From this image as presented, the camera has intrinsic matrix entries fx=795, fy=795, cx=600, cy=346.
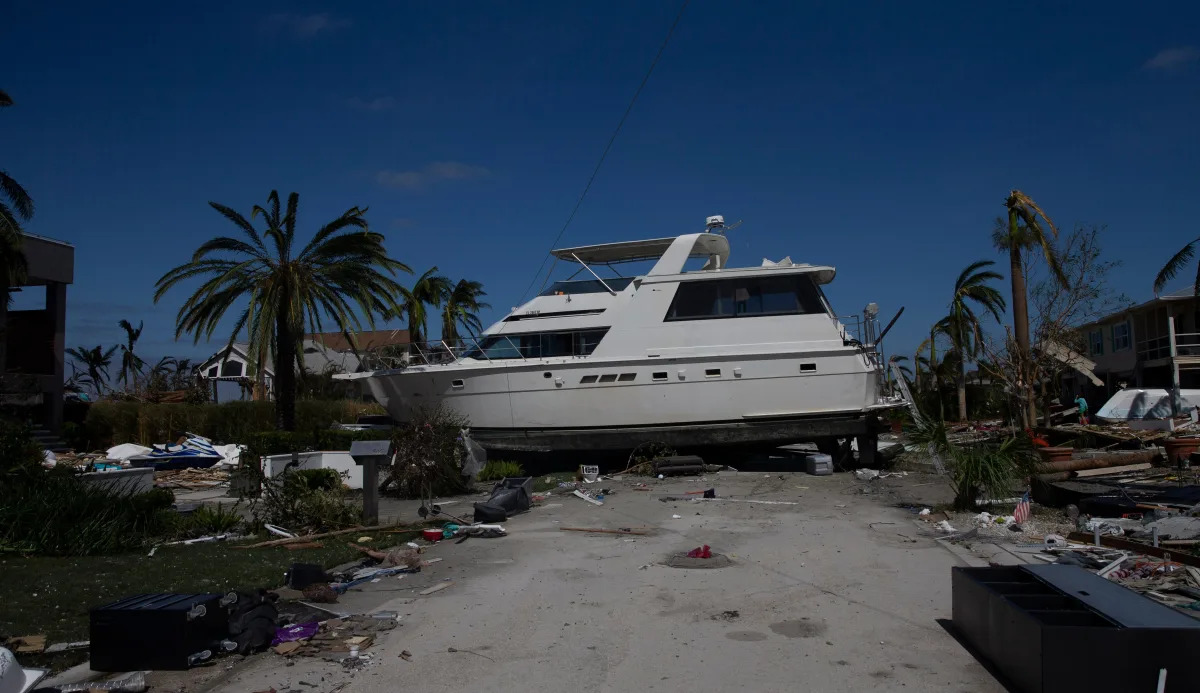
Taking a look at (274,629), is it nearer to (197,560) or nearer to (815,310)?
(197,560)

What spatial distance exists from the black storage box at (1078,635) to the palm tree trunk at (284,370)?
53.4 ft

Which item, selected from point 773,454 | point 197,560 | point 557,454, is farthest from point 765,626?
point 773,454

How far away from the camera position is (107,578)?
6.63 meters

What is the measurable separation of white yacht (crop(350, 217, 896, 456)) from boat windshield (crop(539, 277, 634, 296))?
342 millimetres

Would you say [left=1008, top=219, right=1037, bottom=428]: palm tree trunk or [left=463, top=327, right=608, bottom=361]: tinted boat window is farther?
[left=1008, top=219, right=1037, bottom=428]: palm tree trunk

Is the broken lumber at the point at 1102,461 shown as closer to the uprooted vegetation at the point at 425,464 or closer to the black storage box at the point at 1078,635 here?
the black storage box at the point at 1078,635

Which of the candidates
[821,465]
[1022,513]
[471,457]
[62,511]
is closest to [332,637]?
[62,511]

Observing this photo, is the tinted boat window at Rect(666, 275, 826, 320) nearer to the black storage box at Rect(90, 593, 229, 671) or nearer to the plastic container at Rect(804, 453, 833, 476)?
the plastic container at Rect(804, 453, 833, 476)

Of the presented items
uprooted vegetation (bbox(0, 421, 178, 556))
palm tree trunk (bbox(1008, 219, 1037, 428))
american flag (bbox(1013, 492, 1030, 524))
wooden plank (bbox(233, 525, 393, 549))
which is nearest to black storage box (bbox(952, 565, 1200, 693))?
american flag (bbox(1013, 492, 1030, 524))

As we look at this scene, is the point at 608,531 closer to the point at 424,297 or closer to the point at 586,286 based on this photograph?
the point at 586,286

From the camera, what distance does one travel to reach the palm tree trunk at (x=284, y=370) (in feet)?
59.3

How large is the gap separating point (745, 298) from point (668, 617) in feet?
34.6

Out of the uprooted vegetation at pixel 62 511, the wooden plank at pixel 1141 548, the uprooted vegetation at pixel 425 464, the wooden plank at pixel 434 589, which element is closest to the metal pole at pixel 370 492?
the uprooted vegetation at pixel 62 511

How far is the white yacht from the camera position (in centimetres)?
1527
